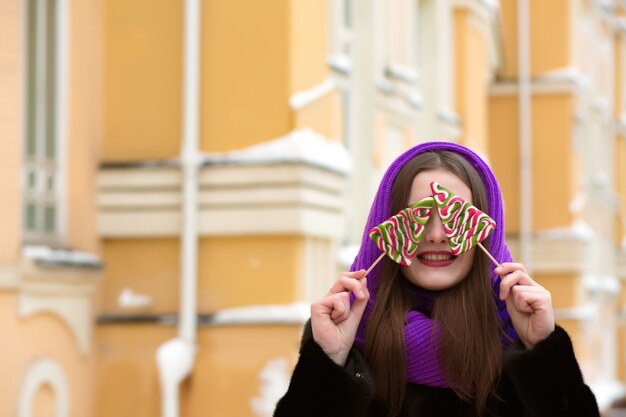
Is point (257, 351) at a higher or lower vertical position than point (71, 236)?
lower

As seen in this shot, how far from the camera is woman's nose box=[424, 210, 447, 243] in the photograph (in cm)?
331

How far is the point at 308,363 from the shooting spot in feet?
10.6

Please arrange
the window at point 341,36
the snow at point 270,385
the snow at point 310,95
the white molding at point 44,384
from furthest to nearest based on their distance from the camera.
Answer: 1. the window at point 341,36
2. the snow at point 310,95
3. the snow at point 270,385
4. the white molding at point 44,384

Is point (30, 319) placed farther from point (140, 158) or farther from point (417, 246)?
point (417, 246)

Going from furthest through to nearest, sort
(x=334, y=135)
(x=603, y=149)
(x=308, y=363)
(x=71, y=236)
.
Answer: (x=603, y=149), (x=334, y=135), (x=71, y=236), (x=308, y=363)

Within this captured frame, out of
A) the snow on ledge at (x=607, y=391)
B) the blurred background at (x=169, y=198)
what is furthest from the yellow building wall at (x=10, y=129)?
the snow on ledge at (x=607, y=391)

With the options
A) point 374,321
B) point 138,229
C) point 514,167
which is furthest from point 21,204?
point 514,167

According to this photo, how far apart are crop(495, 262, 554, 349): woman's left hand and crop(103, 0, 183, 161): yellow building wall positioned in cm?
534

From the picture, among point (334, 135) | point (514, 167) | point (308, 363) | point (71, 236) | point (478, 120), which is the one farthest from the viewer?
point (514, 167)

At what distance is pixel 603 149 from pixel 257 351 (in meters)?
14.3

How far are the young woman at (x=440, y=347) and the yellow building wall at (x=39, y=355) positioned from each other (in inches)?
159

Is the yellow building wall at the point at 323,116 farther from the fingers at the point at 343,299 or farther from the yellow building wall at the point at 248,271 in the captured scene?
the fingers at the point at 343,299

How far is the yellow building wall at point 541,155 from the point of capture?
16906 mm

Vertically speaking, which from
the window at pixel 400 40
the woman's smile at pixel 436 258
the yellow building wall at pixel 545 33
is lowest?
the woman's smile at pixel 436 258
